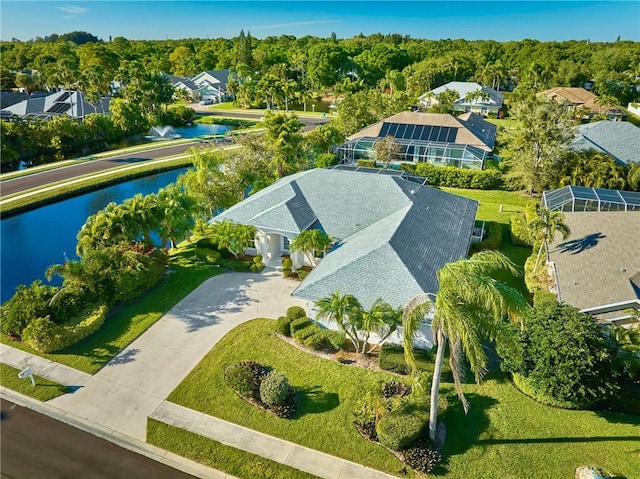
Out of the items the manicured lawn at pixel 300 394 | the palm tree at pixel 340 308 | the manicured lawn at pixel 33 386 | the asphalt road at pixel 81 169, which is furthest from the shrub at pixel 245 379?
the asphalt road at pixel 81 169

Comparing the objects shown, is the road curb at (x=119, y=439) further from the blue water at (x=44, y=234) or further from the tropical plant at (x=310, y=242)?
the tropical plant at (x=310, y=242)

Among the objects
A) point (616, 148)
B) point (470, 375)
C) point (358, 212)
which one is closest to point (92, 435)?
point (470, 375)

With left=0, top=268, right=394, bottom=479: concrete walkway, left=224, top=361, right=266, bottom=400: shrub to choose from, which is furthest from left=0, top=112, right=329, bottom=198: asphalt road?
left=224, top=361, right=266, bottom=400: shrub

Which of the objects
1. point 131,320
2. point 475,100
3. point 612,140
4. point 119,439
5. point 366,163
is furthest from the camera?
point 475,100

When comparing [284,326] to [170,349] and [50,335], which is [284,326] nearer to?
[170,349]

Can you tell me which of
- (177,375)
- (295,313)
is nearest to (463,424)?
(295,313)

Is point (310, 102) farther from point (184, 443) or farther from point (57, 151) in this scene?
point (184, 443)

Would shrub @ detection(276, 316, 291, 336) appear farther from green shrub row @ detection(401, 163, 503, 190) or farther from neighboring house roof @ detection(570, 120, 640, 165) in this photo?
neighboring house roof @ detection(570, 120, 640, 165)
